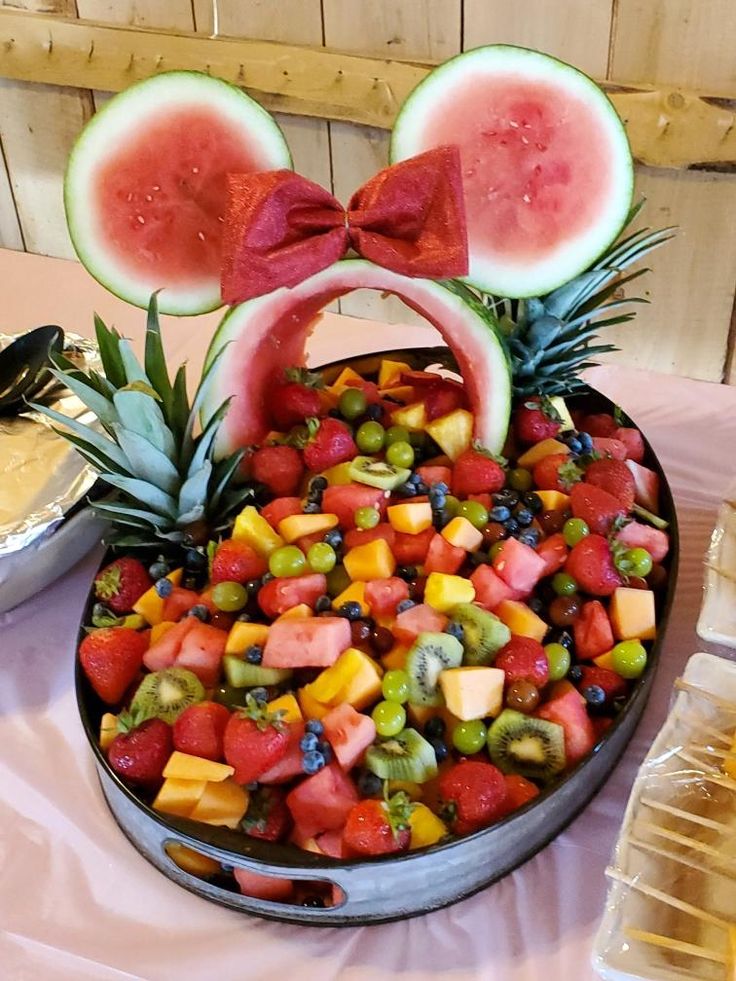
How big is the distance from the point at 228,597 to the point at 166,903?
0.29 metres

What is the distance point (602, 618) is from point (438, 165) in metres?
0.48

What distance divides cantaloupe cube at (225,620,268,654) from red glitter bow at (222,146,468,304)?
0.33 m

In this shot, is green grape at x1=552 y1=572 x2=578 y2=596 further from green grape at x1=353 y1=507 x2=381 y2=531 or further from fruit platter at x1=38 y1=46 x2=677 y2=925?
green grape at x1=353 y1=507 x2=381 y2=531

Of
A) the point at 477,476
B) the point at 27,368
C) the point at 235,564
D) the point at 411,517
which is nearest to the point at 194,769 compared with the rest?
the point at 235,564

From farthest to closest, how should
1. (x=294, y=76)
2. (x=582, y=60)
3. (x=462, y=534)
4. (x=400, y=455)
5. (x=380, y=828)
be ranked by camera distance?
(x=294, y=76)
(x=582, y=60)
(x=400, y=455)
(x=462, y=534)
(x=380, y=828)

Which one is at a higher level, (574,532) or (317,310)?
(317,310)

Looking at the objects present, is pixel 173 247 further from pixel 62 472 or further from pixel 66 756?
pixel 66 756

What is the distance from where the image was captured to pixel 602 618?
94 centimetres

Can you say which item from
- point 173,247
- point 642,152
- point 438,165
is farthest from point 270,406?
point 642,152

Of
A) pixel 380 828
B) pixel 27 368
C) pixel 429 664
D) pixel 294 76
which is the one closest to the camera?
pixel 380 828

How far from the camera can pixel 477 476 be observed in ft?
3.50

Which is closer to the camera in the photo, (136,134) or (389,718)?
(389,718)

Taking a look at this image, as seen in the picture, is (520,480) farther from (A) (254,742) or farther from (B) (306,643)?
(A) (254,742)

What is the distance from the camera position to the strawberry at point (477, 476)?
1.07 metres
